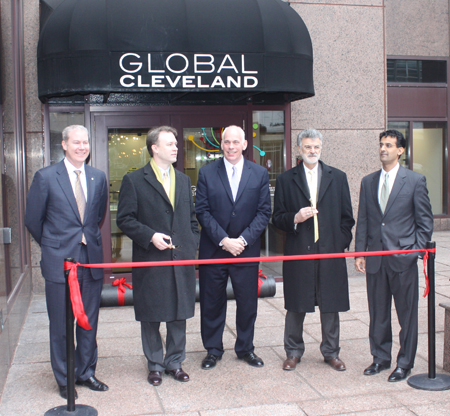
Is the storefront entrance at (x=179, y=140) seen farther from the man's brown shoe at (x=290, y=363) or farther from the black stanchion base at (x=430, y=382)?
the black stanchion base at (x=430, y=382)

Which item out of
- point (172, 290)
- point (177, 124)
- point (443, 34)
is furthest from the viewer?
point (443, 34)

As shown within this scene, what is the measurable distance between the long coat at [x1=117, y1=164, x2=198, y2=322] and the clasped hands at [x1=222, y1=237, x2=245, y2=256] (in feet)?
0.95

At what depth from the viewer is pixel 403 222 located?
4172 millimetres

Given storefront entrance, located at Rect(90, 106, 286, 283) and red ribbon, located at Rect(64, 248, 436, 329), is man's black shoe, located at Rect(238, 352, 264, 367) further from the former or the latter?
storefront entrance, located at Rect(90, 106, 286, 283)

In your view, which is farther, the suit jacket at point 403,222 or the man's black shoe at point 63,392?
the suit jacket at point 403,222

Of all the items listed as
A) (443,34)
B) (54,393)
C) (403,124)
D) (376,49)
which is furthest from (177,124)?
(443,34)

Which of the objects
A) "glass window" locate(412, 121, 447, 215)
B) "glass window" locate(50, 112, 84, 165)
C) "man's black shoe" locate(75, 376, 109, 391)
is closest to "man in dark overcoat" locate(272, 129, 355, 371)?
"man's black shoe" locate(75, 376, 109, 391)

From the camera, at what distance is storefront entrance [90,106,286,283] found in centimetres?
743

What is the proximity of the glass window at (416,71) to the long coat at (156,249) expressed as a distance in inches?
428

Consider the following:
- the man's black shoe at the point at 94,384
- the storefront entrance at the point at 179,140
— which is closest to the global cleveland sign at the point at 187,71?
the storefront entrance at the point at 179,140

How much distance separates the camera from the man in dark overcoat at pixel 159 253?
4.16 metres

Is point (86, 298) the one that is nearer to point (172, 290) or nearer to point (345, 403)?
point (172, 290)

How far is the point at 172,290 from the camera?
4215 mm

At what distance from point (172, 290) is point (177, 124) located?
12.6 ft
